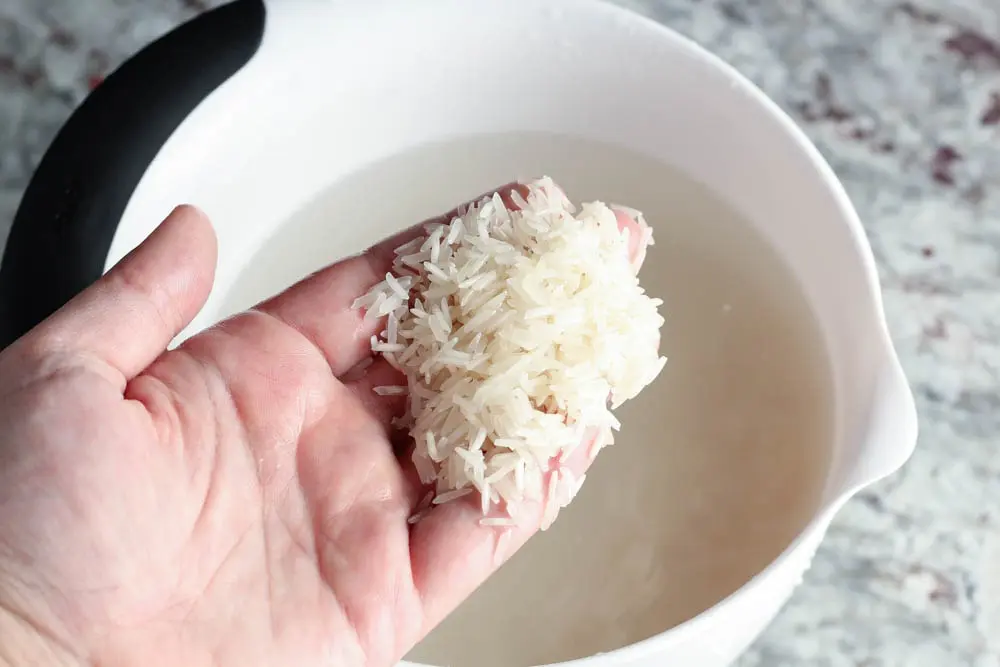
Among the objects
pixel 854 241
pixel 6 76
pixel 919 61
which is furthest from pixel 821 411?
pixel 6 76

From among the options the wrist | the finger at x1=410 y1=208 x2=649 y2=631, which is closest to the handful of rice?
the finger at x1=410 y1=208 x2=649 y2=631

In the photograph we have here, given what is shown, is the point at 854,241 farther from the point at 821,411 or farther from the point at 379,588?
the point at 379,588

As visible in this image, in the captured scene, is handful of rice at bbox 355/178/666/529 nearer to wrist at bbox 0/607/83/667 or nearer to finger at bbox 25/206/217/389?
finger at bbox 25/206/217/389

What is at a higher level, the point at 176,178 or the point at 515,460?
the point at 176,178

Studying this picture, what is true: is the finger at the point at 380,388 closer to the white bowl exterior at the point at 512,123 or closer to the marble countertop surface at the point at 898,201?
the white bowl exterior at the point at 512,123

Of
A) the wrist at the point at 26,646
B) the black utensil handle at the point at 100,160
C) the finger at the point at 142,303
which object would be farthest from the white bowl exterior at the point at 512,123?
the wrist at the point at 26,646

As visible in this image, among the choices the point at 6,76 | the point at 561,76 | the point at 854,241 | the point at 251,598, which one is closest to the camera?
the point at 251,598

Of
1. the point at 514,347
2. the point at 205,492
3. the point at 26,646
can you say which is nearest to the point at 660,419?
the point at 514,347
